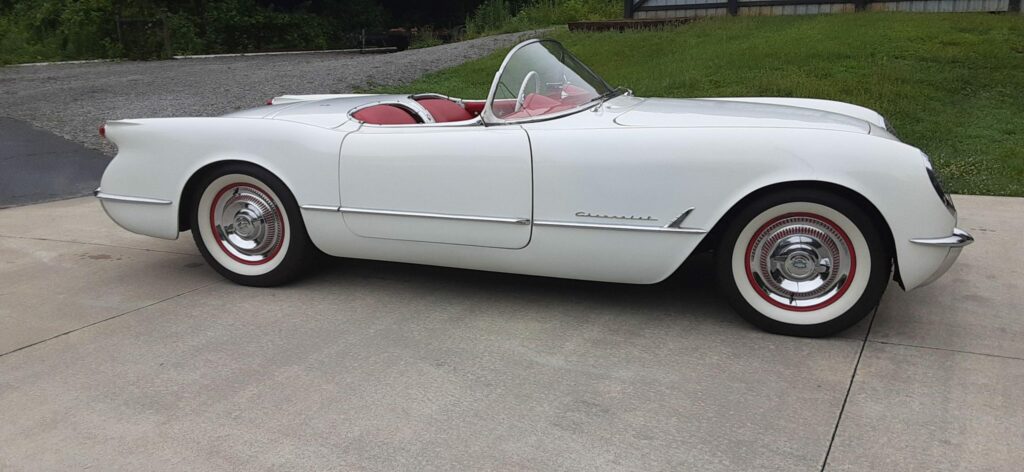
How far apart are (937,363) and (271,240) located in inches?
120

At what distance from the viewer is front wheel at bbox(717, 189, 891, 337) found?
314 centimetres

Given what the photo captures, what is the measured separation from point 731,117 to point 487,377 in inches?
61.1

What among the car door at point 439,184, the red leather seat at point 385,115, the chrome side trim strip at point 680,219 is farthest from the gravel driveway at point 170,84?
the chrome side trim strip at point 680,219

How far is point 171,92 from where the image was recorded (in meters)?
11.1

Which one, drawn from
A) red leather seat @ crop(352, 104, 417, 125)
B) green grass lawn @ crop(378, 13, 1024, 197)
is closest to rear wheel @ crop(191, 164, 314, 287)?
red leather seat @ crop(352, 104, 417, 125)

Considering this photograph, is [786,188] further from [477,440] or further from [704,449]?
[477,440]

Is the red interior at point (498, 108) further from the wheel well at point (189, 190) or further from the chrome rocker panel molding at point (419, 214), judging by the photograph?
the wheel well at point (189, 190)

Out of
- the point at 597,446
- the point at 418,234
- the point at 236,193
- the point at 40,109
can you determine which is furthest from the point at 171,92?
the point at 597,446

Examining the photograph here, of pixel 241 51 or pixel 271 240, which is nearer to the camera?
pixel 271 240

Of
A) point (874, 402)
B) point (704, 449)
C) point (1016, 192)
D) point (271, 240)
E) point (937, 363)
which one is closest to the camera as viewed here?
point (704, 449)

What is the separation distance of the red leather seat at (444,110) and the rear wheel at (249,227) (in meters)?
0.98

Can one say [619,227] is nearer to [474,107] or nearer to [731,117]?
[731,117]

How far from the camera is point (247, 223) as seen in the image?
13.3 feet

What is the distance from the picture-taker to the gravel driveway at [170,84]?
950 centimetres
